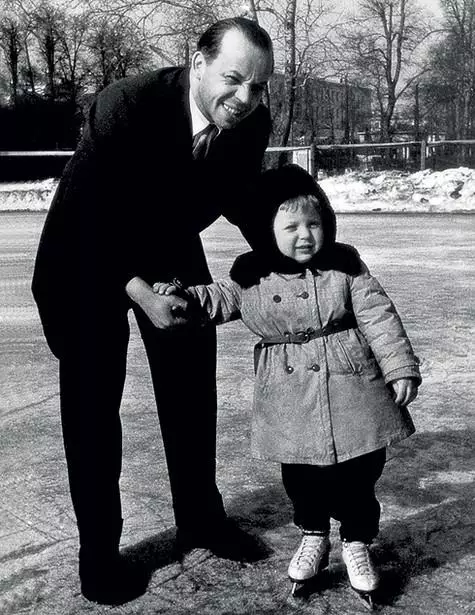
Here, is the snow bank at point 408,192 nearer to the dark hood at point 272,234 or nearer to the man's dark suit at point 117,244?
the man's dark suit at point 117,244

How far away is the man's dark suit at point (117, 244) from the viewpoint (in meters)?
2.48

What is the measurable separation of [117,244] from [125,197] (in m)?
0.13

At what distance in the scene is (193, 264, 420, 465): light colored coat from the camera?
242cm

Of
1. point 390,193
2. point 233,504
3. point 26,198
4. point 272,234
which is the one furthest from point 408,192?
point 272,234

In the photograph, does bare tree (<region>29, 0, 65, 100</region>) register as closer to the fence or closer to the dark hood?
the fence

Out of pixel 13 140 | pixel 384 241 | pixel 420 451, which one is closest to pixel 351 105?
pixel 13 140

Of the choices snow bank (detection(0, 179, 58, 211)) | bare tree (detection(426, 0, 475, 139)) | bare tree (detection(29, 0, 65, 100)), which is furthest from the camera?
bare tree (detection(426, 0, 475, 139))

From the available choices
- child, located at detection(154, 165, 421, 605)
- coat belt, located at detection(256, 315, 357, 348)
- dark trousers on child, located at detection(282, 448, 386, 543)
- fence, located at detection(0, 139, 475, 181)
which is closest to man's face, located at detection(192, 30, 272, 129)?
child, located at detection(154, 165, 421, 605)

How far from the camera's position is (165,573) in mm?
2732

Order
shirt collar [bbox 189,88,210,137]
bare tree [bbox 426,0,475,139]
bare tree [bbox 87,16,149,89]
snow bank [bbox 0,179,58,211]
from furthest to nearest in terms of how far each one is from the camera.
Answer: bare tree [bbox 426,0,475,139]
snow bank [bbox 0,179,58,211]
bare tree [bbox 87,16,149,89]
shirt collar [bbox 189,88,210,137]

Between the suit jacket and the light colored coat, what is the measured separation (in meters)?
0.25

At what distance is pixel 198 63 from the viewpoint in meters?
2.51

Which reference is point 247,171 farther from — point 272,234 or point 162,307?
point 162,307

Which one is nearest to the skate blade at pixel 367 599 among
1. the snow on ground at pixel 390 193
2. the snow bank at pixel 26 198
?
the snow on ground at pixel 390 193
